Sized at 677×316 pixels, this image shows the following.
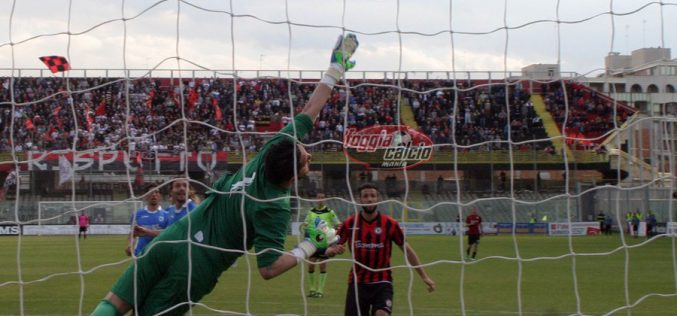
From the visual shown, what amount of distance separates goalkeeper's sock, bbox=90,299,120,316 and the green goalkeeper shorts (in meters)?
0.07

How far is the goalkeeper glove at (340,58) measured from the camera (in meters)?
4.64

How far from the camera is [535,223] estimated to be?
114 ft

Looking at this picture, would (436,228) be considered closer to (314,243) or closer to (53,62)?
(53,62)

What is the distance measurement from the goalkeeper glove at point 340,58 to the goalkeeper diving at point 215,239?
22.7 inches

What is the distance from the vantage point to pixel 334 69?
4.69 meters

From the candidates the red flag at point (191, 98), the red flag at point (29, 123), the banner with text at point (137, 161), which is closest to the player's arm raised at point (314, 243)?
the red flag at point (191, 98)

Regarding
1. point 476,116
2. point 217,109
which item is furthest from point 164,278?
point 476,116

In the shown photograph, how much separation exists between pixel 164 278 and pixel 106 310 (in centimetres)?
33

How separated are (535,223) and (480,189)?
3579 mm

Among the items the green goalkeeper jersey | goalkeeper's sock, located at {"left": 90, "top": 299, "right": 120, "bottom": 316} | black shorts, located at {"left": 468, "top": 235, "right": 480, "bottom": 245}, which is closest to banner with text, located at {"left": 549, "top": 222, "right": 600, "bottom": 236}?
black shorts, located at {"left": 468, "top": 235, "right": 480, "bottom": 245}

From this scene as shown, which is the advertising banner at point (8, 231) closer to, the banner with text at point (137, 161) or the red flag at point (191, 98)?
the banner with text at point (137, 161)

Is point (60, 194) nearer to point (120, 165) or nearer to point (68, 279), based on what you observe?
point (120, 165)

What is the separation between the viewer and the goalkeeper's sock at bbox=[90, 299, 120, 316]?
4.05 metres

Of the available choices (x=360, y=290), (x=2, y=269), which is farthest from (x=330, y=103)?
(x=360, y=290)
